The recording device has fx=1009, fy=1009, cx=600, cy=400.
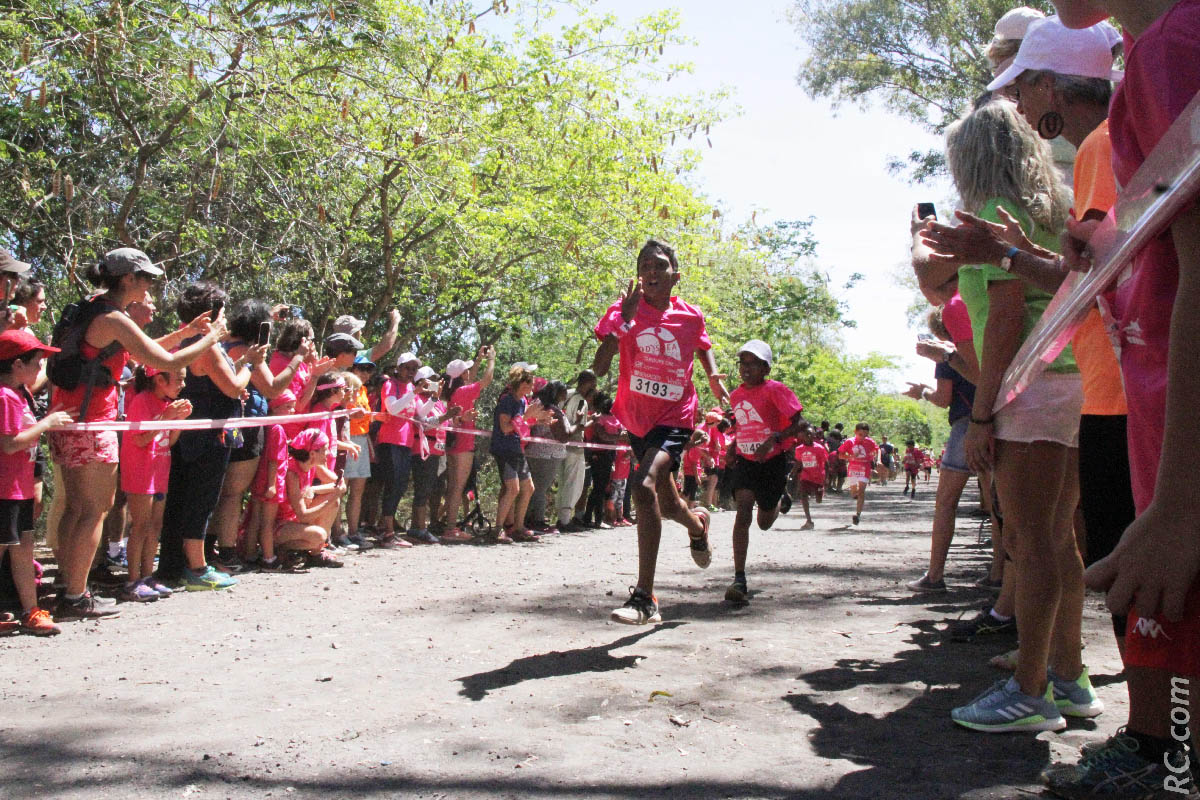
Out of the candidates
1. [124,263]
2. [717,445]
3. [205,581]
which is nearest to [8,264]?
[124,263]

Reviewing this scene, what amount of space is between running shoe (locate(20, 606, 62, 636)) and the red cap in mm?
1392

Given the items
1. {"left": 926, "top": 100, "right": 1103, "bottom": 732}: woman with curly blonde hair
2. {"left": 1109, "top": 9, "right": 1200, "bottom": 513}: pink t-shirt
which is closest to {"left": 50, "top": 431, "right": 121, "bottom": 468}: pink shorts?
{"left": 926, "top": 100, "right": 1103, "bottom": 732}: woman with curly blonde hair

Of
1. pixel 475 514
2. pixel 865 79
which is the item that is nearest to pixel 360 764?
pixel 475 514

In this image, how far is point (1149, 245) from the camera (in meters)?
1.62

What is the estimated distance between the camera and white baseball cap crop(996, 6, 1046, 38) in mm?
4785

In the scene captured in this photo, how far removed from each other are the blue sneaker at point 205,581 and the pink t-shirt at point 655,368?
10.6 ft

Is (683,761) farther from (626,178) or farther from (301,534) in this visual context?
(626,178)

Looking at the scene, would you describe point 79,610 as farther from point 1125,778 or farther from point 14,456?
point 1125,778

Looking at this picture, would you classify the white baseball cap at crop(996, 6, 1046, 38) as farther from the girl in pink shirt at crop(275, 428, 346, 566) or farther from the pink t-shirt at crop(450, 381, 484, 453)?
the pink t-shirt at crop(450, 381, 484, 453)

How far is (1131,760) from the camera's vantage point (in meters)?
2.13

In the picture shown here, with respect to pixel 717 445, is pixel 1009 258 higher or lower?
higher

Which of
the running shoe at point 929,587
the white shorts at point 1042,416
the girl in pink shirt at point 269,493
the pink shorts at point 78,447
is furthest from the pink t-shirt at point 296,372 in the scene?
the white shorts at point 1042,416

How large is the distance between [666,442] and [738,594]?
1280 mm

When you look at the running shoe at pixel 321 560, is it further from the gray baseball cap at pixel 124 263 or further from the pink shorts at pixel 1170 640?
the pink shorts at pixel 1170 640
